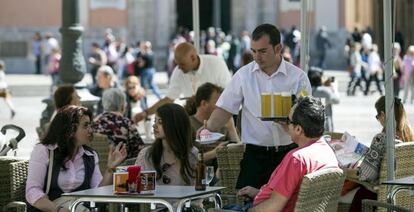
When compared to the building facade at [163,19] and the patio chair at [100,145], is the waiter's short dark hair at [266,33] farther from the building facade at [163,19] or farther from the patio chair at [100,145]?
the building facade at [163,19]

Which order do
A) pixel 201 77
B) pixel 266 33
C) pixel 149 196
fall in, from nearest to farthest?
pixel 149 196, pixel 266 33, pixel 201 77

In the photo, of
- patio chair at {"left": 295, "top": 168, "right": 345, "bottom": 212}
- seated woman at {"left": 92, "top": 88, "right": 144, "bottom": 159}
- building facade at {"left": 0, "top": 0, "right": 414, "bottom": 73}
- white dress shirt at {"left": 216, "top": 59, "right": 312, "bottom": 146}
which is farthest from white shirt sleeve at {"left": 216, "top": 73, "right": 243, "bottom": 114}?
building facade at {"left": 0, "top": 0, "right": 414, "bottom": 73}

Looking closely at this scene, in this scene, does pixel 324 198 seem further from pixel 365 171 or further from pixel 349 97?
pixel 349 97

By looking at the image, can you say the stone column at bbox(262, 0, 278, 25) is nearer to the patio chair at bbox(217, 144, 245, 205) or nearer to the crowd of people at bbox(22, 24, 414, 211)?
the crowd of people at bbox(22, 24, 414, 211)

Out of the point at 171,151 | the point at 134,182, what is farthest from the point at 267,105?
the point at 134,182

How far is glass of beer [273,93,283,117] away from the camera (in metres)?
8.06

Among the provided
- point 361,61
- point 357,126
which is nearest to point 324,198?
point 357,126

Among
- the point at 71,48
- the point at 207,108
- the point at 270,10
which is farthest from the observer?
the point at 270,10

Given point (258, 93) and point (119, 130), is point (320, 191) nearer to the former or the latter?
point (258, 93)

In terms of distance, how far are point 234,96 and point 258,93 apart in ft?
0.61

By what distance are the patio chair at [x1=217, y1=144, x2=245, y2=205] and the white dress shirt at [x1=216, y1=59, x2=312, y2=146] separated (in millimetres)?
610

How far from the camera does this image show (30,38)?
4484 cm

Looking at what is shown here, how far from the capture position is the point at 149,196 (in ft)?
23.8

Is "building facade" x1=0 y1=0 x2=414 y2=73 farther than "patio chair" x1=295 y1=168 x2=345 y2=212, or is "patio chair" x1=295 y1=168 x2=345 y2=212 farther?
"building facade" x1=0 y1=0 x2=414 y2=73
